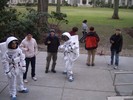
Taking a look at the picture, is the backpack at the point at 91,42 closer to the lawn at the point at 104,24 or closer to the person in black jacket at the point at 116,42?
the person in black jacket at the point at 116,42

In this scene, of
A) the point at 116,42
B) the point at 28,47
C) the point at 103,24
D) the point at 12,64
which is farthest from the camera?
the point at 103,24

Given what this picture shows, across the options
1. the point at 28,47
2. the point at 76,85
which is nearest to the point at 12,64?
the point at 28,47

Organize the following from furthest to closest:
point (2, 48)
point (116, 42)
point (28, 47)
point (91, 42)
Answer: point (91, 42) → point (116, 42) → point (28, 47) → point (2, 48)

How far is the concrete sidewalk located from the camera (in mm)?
8156

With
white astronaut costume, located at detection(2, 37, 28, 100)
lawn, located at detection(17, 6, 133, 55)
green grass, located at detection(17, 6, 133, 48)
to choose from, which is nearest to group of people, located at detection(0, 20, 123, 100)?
white astronaut costume, located at detection(2, 37, 28, 100)

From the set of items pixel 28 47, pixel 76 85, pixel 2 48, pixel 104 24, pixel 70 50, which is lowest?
pixel 104 24

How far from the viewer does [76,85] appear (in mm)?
9156

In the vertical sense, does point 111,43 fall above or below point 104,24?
above

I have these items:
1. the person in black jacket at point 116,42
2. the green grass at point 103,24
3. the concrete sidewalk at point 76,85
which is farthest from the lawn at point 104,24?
the concrete sidewalk at point 76,85

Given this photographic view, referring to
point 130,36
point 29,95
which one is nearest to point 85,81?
point 29,95

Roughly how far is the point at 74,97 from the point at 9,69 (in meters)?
1.85

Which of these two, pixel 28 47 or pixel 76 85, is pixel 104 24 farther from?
pixel 28 47

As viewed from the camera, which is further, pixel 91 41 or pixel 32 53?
pixel 91 41

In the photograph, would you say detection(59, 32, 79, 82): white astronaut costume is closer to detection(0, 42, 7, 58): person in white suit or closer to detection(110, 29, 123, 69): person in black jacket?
detection(110, 29, 123, 69): person in black jacket
